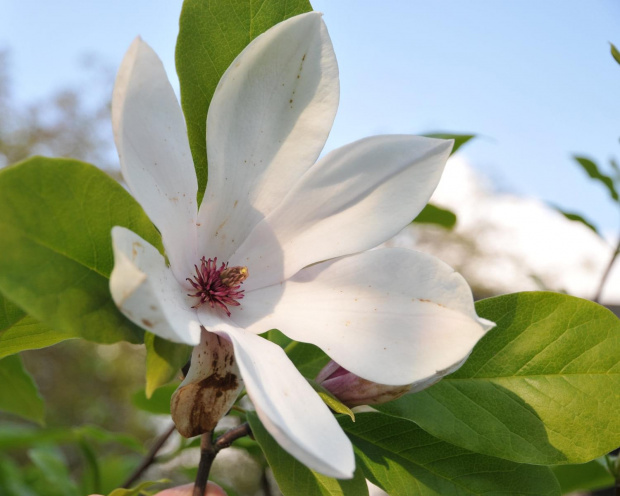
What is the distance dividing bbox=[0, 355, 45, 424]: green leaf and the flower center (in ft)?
1.69

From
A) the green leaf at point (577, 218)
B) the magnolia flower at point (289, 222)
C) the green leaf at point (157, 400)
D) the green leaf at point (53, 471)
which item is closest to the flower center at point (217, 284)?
the magnolia flower at point (289, 222)

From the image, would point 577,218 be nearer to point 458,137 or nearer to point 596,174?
point 596,174

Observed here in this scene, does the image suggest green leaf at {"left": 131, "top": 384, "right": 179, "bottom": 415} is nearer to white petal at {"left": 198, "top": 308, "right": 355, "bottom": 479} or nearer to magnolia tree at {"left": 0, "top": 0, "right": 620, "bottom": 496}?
magnolia tree at {"left": 0, "top": 0, "right": 620, "bottom": 496}

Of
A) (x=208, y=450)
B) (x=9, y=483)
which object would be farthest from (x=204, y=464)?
(x=9, y=483)

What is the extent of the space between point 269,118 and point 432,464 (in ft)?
1.44

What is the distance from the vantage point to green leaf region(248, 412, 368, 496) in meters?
0.67

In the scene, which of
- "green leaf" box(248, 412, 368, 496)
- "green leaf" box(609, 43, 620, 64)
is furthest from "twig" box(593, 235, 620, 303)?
"green leaf" box(248, 412, 368, 496)

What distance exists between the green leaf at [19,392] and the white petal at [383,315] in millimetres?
558

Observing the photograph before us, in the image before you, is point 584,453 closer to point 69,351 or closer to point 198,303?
point 198,303

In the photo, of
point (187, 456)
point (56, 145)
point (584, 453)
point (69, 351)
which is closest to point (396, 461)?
point (584, 453)

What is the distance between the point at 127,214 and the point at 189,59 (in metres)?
0.23

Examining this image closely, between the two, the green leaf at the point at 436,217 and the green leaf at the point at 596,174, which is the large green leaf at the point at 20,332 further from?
the green leaf at the point at 596,174

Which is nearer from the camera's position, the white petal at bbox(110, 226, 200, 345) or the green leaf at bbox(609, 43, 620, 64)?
the white petal at bbox(110, 226, 200, 345)

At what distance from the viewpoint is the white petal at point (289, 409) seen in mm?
452
